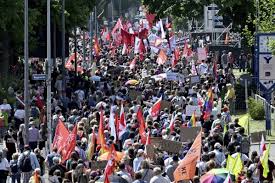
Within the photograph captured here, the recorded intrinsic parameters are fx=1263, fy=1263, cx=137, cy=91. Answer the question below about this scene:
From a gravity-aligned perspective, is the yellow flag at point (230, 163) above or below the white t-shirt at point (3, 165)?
above

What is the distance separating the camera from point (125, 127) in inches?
1356

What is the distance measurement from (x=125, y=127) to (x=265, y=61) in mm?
9089

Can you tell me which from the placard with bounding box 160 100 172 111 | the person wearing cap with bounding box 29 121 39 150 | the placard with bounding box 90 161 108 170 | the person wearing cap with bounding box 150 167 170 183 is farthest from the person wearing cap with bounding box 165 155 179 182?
the placard with bounding box 160 100 172 111

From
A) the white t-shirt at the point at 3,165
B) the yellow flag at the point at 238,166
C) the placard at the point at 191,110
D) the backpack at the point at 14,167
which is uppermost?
the placard at the point at 191,110

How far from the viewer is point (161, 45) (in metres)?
67.9

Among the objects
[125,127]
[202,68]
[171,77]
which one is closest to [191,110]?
[125,127]

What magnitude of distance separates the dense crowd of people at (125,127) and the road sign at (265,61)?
1744 mm

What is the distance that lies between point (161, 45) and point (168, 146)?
3773 centimetres

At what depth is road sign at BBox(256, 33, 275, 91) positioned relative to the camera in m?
41.8

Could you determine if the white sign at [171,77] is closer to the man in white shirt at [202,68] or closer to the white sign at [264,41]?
the man in white shirt at [202,68]

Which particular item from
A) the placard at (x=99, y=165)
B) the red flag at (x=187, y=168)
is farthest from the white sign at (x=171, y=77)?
the red flag at (x=187, y=168)

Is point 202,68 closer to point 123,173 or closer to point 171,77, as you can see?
point 171,77

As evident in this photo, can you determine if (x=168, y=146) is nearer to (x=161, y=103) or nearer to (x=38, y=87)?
(x=161, y=103)

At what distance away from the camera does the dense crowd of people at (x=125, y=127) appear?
27.2 m
